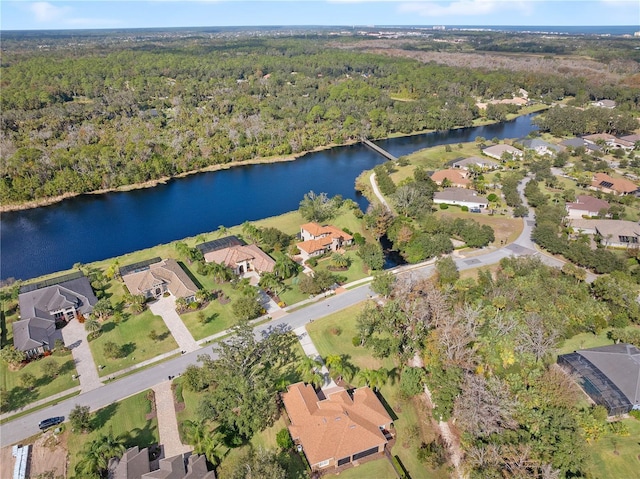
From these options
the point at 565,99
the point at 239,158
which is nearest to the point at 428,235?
the point at 239,158

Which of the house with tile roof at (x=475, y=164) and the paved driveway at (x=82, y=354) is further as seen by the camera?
the house with tile roof at (x=475, y=164)

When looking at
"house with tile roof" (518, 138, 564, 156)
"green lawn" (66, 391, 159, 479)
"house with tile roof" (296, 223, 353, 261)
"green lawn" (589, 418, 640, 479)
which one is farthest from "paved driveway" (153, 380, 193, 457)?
"house with tile roof" (518, 138, 564, 156)

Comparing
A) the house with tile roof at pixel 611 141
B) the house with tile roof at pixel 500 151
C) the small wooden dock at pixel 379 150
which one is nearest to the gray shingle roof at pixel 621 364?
the house with tile roof at pixel 500 151

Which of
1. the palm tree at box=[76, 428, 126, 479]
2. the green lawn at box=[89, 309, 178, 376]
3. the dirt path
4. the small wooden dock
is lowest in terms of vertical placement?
the small wooden dock

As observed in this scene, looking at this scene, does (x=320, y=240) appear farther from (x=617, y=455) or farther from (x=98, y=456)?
(x=617, y=455)

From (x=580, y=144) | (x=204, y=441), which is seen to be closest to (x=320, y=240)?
(x=204, y=441)

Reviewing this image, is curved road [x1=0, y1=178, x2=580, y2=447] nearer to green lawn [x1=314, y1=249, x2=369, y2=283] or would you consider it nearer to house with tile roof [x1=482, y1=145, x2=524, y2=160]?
→ green lawn [x1=314, y1=249, x2=369, y2=283]

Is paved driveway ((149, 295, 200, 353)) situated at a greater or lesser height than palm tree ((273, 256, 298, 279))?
lesser

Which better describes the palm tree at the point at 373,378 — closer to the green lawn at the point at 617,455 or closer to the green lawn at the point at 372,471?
the green lawn at the point at 372,471
